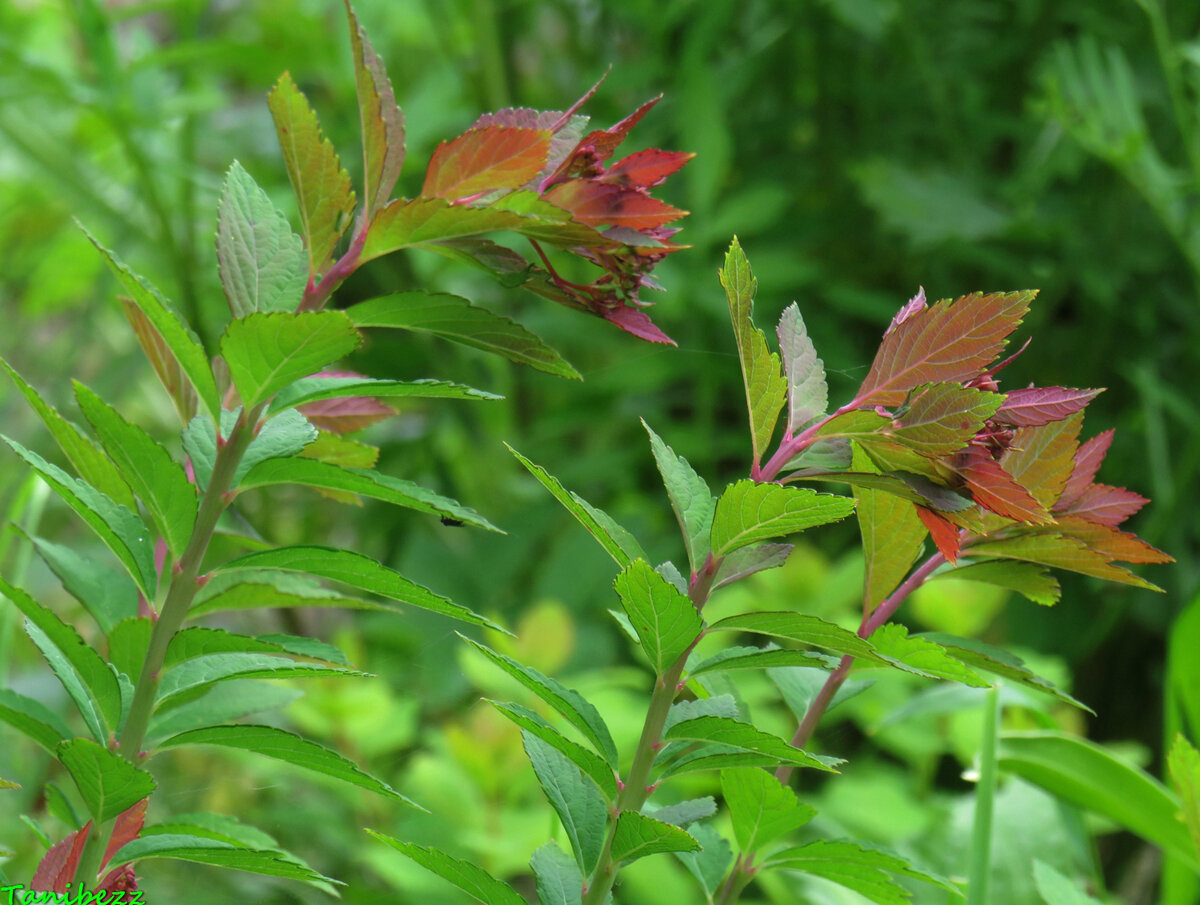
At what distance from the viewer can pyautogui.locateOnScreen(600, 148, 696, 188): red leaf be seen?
0.74ft

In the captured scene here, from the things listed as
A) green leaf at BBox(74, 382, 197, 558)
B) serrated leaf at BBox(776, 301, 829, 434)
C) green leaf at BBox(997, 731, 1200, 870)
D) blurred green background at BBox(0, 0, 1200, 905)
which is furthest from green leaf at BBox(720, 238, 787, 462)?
blurred green background at BBox(0, 0, 1200, 905)

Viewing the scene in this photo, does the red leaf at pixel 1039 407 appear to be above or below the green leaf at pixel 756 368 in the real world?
above

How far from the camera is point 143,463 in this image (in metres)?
0.22

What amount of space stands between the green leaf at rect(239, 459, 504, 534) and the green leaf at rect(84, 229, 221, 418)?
2 cm

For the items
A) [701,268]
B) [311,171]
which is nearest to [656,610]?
[311,171]

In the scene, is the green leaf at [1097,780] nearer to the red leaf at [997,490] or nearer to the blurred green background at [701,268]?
the red leaf at [997,490]

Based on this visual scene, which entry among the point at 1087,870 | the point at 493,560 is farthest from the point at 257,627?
the point at 1087,870

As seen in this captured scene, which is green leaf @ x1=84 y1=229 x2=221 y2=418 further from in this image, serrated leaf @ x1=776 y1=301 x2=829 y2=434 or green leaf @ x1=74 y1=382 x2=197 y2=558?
serrated leaf @ x1=776 y1=301 x2=829 y2=434

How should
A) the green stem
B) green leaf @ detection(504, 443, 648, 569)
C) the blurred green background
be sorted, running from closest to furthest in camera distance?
1. green leaf @ detection(504, 443, 648, 569)
2. the green stem
3. the blurred green background

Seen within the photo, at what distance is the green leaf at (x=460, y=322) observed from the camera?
22 cm

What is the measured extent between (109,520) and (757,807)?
156 mm

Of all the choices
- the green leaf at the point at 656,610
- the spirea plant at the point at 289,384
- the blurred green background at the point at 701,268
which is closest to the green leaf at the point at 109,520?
the spirea plant at the point at 289,384

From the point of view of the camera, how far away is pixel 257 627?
3.73 ft

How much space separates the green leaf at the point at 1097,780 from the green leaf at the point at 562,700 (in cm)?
22
